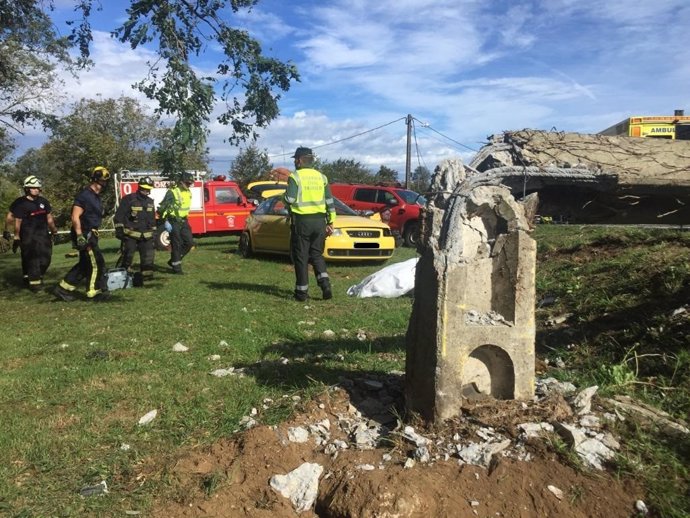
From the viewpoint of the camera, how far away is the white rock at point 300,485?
320 cm

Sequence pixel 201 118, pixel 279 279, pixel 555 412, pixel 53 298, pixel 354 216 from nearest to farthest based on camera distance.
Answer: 1. pixel 555 412
2. pixel 201 118
3. pixel 53 298
4. pixel 279 279
5. pixel 354 216

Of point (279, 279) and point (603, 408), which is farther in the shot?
point (279, 279)

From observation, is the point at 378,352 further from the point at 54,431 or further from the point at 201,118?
the point at 201,118

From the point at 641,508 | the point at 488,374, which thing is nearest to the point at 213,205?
the point at 488,374

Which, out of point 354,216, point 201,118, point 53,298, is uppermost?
point 201,118

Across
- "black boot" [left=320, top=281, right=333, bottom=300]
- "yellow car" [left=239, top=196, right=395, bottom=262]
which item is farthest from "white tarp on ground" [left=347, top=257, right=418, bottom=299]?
"yellow car" [left=239, top=196, right=395, bottom=262]

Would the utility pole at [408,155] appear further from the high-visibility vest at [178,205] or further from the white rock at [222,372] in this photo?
the white rock at [222,372]

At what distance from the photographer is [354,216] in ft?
42.5

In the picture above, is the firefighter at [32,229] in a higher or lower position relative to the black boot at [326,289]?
higher

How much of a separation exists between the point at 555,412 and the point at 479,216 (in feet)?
4.17

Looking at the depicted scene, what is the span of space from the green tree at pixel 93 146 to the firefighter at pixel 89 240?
20656 mm

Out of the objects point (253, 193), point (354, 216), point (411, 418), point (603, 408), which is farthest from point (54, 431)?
point (253, 193)

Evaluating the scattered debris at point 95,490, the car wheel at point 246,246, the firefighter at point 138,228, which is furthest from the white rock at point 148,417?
the car wheel at point 246,246

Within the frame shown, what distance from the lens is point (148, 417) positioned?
4172mm
